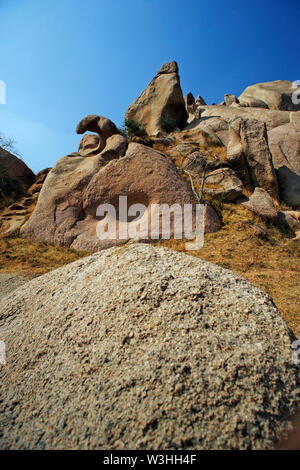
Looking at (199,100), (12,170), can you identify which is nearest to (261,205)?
(12,170)

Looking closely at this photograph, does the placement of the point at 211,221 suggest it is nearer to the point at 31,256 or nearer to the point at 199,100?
the point at 31,256

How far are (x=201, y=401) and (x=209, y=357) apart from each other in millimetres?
335

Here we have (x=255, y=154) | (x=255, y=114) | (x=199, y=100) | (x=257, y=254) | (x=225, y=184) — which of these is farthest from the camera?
(x=199, y=100)

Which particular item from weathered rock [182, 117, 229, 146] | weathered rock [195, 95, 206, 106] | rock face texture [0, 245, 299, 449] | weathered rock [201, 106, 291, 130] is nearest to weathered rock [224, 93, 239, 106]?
weathered rock [201, 106, 291, 130]

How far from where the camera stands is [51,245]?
9758mm

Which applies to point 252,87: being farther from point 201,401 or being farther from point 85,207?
point 201,401

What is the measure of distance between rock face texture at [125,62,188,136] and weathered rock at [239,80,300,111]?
942 centimetres

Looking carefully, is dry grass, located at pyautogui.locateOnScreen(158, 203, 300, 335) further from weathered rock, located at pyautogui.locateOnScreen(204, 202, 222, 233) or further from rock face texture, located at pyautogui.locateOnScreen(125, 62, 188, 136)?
rock face texture, located at pyautogui.locateOnScreen(125, 62, 188, 136)

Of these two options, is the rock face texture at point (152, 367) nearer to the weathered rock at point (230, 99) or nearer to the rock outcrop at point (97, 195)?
the rock outcrop at point (97, 195)

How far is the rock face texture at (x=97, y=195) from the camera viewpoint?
9.18 meters

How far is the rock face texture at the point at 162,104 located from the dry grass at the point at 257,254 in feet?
46.0

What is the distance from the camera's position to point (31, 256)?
8.73 meters

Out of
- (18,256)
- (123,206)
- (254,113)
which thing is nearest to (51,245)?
(18,256)

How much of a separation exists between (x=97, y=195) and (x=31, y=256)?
148 inches
